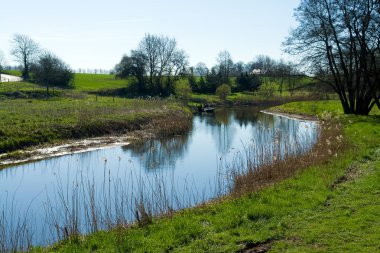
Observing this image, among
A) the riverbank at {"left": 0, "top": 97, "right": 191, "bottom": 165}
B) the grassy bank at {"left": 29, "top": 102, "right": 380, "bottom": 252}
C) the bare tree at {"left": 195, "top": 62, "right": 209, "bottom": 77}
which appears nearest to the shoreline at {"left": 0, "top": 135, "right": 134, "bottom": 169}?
the riverbank at {"left": 0, "top": 97, "right": 191, "bottom": 165}

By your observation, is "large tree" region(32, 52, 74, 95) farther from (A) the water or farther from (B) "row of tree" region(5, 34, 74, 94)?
(A) the water

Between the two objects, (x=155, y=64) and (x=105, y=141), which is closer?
(x=105, y=141)

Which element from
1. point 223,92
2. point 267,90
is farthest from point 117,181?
point 267,90

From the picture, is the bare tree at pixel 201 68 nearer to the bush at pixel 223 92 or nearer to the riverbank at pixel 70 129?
the bush at pixel 223 92

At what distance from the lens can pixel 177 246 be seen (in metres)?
7.09

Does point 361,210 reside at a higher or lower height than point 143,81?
lower

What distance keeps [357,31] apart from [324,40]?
9.08 feet

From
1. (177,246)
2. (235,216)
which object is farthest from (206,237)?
(235,216)

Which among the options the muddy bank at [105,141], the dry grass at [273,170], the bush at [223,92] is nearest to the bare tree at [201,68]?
the bush at [223,92]

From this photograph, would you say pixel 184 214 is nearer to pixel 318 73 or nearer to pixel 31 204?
pixel 31 204

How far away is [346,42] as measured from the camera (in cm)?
2850

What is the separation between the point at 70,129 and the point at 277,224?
1923 cm

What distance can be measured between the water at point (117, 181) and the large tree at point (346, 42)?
9881 millimetres

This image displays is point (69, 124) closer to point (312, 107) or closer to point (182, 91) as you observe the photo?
point (312, 107)
